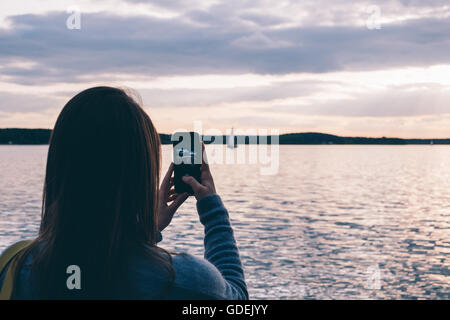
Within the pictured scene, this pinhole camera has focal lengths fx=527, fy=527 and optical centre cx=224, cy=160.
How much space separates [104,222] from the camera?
1.94m

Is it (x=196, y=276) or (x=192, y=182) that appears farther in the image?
(x=192, y=182)

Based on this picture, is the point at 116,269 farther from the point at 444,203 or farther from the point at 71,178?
the point at 444,203

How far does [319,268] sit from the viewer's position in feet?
64.1

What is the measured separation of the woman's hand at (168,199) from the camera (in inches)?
108

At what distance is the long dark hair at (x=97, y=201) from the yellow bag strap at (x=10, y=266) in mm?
39

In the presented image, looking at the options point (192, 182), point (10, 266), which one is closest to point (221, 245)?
point (192, 182)

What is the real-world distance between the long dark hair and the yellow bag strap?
39 millimetres

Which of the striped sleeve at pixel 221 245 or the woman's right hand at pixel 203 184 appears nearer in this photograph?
the striped sleeve at pixel 221 245

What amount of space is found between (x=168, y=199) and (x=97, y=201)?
95 cm

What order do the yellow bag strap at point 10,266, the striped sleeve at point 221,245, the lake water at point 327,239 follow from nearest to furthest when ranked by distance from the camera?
the yellow bag strap at point 10,266 → the striped sleeve at point 221,245 → the lake water at point 327,239

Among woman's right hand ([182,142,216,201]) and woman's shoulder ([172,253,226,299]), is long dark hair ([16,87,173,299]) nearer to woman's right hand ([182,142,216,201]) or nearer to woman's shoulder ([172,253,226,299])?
woman's shoulder ([172,253,226,299])
